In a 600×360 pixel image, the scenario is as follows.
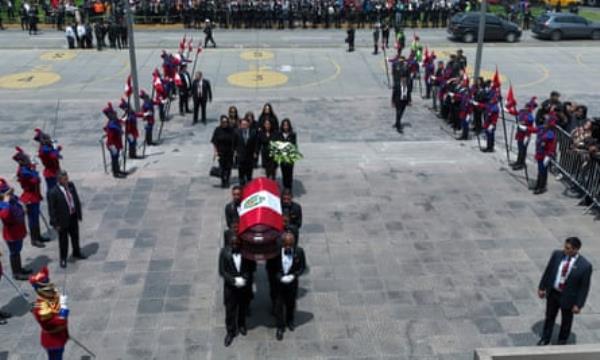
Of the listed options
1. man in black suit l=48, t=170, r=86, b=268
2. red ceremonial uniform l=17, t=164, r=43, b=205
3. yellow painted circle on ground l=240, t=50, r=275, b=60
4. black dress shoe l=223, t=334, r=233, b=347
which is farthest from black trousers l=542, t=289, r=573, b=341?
yellow painted circle on ground l=240, t=50, r=275, b=60

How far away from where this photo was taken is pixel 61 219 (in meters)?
10.7

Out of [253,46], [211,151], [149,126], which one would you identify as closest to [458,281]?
[211,151]

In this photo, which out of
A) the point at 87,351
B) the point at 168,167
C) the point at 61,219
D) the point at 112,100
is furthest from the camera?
the point at 112,100

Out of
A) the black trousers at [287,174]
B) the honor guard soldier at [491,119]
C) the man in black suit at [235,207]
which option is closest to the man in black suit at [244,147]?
the black trousers at [287,174]

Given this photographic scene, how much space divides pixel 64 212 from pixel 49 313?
3224 millimetres

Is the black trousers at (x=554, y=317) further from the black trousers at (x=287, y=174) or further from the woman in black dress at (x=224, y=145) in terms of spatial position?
the woman in black dress at (x=224, y=145)

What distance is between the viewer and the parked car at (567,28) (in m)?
34.8

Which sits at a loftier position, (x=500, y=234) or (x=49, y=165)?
(x=49, y=165)

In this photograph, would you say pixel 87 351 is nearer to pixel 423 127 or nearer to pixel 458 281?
pixel 458 281

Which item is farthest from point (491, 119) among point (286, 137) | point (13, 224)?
point (13, 224)

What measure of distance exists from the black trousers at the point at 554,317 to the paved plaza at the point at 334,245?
35 cm

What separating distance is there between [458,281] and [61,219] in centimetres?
655

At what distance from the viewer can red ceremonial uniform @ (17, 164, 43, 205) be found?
457 inches

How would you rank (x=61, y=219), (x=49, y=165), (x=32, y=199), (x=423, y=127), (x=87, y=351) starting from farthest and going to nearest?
(x=423, y=127), (x=49, y=165), (x=32, y=199), (x=61, y=219), (x=87, y=351)
